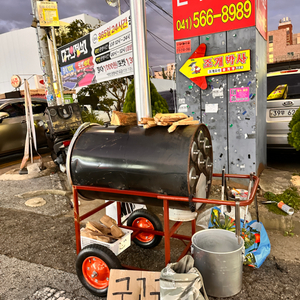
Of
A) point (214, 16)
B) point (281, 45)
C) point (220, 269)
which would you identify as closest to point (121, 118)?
point (220, 269)

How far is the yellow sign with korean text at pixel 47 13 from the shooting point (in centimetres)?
697

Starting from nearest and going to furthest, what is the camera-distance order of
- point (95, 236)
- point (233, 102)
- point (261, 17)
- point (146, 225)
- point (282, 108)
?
point (95, 236), point (146, 225), point (233, 102), point (261, 17), point (282, 108)

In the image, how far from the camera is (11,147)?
26.6 feet

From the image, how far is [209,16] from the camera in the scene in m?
4.42

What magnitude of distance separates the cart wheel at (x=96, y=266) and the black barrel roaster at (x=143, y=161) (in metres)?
0.50

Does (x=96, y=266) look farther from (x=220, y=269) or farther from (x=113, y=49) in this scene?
(x=113, y=49)

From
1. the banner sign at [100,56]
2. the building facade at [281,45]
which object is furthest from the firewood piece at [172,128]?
the building facade at [281,45]

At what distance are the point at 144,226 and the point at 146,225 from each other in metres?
0.03

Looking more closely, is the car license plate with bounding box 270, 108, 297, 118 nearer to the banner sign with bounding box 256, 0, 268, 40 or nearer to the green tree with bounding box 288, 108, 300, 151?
the green tree with bounding box 288, 108, 300, 151

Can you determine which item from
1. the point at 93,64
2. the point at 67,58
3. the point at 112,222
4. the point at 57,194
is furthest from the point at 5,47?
the point at 112,222

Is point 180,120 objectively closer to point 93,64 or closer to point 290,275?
point 290,275

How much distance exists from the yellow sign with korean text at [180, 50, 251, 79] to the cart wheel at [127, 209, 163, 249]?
8.87ft

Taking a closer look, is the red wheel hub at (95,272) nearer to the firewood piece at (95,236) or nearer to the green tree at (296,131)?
the firewood piece at (95,236)

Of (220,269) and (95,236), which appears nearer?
(220,269)
